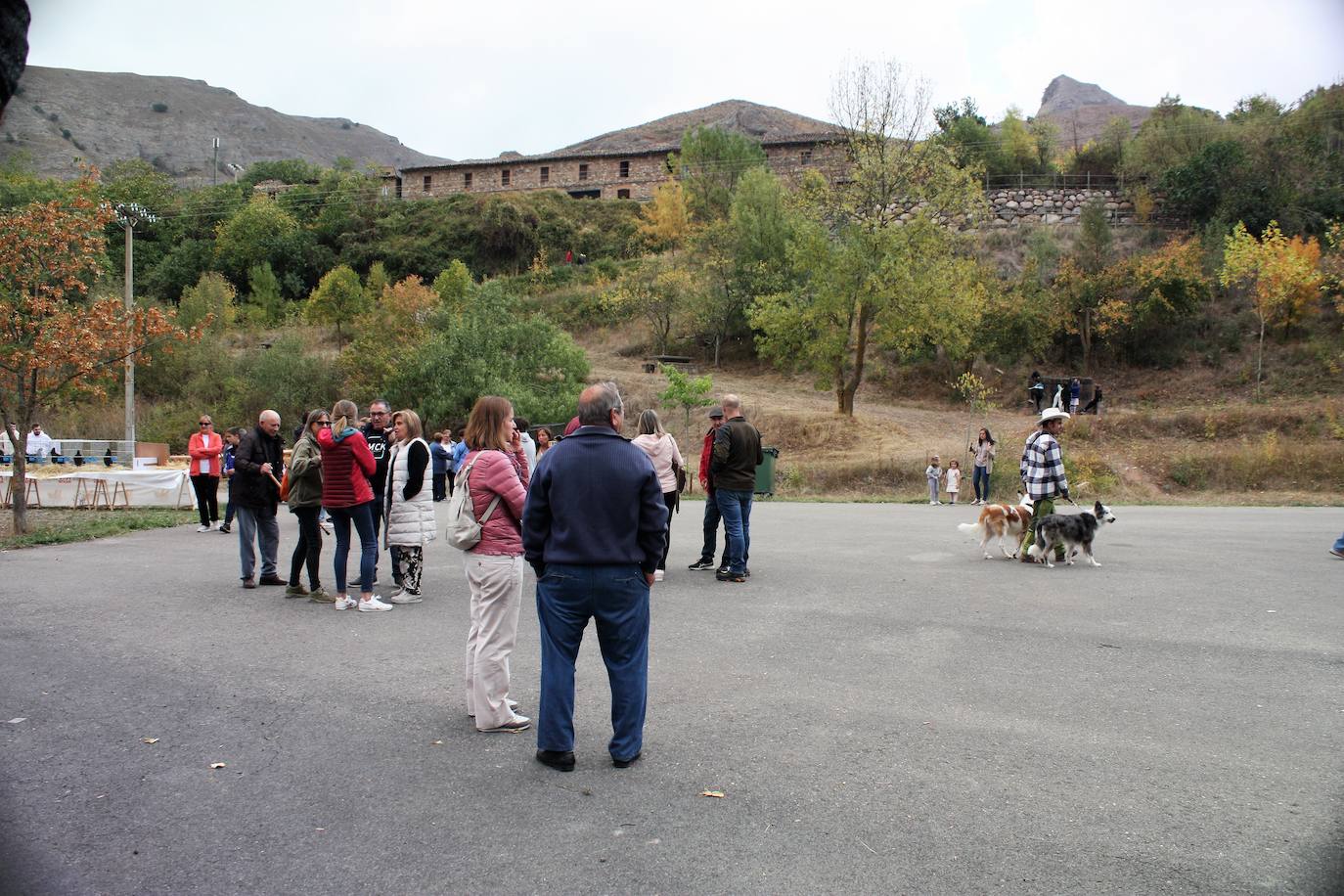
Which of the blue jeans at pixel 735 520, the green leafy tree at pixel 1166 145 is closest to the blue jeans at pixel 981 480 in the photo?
the blue jeans at pixel 735 520

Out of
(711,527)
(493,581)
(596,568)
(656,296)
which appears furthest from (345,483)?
(656,296)

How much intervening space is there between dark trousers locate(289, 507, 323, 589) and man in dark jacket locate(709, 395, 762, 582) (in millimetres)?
4442

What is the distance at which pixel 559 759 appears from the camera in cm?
491

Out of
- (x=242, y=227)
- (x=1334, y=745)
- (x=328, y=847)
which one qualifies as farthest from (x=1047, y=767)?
(x=242, y=227)

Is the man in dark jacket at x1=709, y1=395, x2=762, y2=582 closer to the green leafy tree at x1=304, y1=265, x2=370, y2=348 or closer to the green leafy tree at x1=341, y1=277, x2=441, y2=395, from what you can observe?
the green leafy tree at x1=341, y1=277, x2=441, y2=395

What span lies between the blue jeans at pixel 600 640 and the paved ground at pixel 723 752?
0.22 metres

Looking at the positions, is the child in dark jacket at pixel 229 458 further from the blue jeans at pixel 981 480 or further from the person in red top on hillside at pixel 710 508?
the blue jeans at pixel 981 480

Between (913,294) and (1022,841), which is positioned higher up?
(913,294)

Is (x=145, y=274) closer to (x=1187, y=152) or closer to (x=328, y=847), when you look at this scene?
(x=1187, y=152)

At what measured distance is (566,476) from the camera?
499 cm

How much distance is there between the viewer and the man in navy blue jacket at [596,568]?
193 inches

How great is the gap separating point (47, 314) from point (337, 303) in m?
43.7

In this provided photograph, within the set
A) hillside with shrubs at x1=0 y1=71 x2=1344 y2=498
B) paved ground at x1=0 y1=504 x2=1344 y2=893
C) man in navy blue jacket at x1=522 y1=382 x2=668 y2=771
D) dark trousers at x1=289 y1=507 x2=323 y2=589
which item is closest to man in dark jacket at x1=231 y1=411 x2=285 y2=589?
dark trousers at x1=289 y1=507 x2=323 y2=589

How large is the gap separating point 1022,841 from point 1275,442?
28.3 metres
